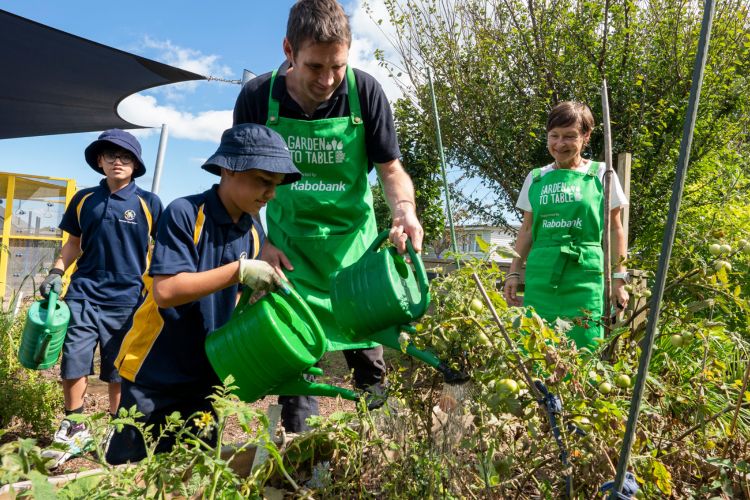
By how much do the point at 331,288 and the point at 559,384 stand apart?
0.73 metres

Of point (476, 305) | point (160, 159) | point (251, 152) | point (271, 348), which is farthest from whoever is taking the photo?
point (160, 159)

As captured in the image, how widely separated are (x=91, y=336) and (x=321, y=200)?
5.55ft

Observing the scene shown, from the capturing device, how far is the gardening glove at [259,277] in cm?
147

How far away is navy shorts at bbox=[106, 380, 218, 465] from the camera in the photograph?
5.31 feet

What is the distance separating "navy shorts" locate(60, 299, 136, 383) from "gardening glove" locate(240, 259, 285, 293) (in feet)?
5.25

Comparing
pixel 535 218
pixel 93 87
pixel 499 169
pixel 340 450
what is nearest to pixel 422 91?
pixel 499 169

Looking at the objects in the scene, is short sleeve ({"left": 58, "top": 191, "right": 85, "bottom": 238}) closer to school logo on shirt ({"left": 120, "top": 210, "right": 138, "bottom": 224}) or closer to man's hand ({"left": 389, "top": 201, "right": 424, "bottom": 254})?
school logo on shirt ({"left": 120, "top": 210, "right": 138, "bottom": 224})

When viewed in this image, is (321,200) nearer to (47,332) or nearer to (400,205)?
(400,205)

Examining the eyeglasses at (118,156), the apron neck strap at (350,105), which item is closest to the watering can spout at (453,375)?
the apron neck strap at (350,105)

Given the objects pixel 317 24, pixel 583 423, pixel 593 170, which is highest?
pixel 317 24

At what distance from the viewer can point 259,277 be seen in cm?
148

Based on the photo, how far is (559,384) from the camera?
38.1 inches

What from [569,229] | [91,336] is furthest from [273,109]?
[91,336]

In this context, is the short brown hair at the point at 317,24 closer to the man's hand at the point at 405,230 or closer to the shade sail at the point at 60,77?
the man's hand at the point at 405,230
